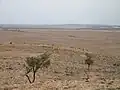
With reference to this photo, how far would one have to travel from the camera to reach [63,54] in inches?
2133

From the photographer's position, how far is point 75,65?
139ft

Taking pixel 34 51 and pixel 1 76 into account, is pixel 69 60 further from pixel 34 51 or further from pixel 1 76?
pixel 1 76

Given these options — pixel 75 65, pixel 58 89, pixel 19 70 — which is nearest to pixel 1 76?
pixel 19 70

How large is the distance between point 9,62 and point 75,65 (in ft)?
37.1

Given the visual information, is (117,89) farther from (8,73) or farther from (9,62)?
(9,62)

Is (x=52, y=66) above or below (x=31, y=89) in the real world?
below

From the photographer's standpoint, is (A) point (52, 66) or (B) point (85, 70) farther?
(A) point (52, 66)

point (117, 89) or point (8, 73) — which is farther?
point (8, 73)

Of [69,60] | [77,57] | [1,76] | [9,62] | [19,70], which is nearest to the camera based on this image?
[1,76]

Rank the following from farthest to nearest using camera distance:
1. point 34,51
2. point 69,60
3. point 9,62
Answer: point 34,51
point 69,60
point 9,62

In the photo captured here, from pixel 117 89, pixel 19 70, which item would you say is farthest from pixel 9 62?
pixel 117 89

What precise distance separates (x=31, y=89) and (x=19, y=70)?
67.6ft

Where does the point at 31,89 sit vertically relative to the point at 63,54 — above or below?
above

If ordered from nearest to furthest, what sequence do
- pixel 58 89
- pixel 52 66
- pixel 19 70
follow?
pixel 58 89 < pixel 19 70 < pixel 52 66
